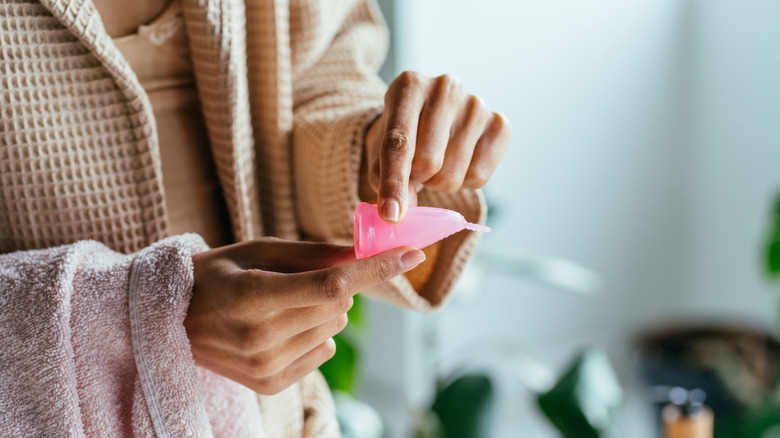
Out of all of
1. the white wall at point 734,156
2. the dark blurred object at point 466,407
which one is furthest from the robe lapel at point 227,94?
the white wall at point 734,156

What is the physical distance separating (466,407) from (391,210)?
0.63 meters

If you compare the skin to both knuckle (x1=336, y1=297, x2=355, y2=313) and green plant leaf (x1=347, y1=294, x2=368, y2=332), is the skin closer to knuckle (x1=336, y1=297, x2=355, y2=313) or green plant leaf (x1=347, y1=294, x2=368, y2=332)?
knuckle (x1=336, y1=297, x2=355, y2=313)

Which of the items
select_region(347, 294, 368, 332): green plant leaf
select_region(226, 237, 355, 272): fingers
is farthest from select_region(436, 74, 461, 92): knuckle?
select_region(347, 294, 368, 332): green plant leaf

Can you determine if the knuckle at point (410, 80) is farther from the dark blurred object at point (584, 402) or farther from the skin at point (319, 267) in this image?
the dark blurred object at point (584, 402)

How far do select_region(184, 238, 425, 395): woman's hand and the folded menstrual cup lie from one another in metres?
0.01

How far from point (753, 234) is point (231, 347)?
1.49 metres

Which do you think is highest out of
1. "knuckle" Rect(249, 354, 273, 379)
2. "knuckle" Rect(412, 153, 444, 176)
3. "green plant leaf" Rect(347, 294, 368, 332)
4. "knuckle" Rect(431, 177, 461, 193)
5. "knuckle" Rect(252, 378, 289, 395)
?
"knuckle" Rect(412, 153, 444, 176)

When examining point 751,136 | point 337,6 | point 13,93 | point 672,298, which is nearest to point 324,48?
point 337,6

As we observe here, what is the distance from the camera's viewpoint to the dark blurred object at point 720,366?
1396mm

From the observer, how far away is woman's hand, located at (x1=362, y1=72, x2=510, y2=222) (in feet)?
1.18

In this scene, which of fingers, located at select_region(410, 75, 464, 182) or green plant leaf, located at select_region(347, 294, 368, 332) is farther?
green plant leaf, located at select_region(347, 294, 368, 332)

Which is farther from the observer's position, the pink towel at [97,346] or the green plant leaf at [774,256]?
the green plant leaf at [774,256]

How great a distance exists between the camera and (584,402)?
0.83 m

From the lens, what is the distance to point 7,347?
0.34 m
